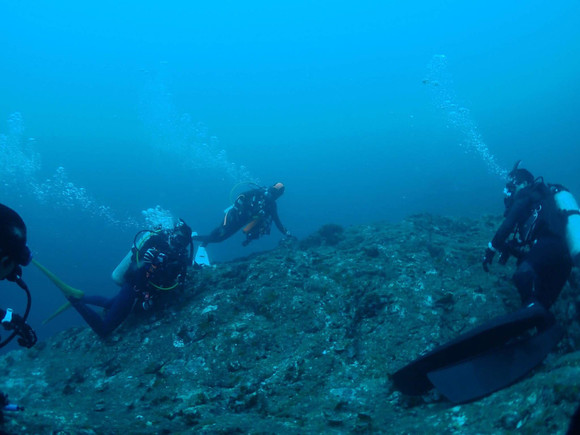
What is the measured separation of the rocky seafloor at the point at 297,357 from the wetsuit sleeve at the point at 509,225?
62 cm

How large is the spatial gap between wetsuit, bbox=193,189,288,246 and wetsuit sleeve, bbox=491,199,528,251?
242 inches

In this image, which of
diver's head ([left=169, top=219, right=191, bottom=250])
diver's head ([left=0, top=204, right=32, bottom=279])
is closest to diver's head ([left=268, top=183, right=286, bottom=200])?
diver's head ([left=169, top=219, right=191, bottom=250])

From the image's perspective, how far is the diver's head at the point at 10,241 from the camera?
8.46 feet

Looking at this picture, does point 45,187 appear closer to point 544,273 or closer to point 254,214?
point 254,214

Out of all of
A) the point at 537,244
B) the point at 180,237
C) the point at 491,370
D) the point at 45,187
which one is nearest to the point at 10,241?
the point at 180,237

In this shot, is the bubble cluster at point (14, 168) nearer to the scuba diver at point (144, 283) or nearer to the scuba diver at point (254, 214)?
the scuba diver at point (254, 214)

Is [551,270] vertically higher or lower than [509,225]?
lower

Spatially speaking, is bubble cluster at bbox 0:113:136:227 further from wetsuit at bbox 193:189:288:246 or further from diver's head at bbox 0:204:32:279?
diver's head at bbox 0:204:32:279

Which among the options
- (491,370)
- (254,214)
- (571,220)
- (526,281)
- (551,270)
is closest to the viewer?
(491,370)

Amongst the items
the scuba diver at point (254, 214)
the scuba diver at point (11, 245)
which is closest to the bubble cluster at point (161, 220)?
the scuba diver at point (254, 214)

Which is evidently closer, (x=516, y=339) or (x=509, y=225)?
(x=516, y=339)

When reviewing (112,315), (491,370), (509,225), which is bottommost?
(491,370)

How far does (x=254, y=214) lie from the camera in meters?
10.5

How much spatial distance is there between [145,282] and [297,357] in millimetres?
2759
